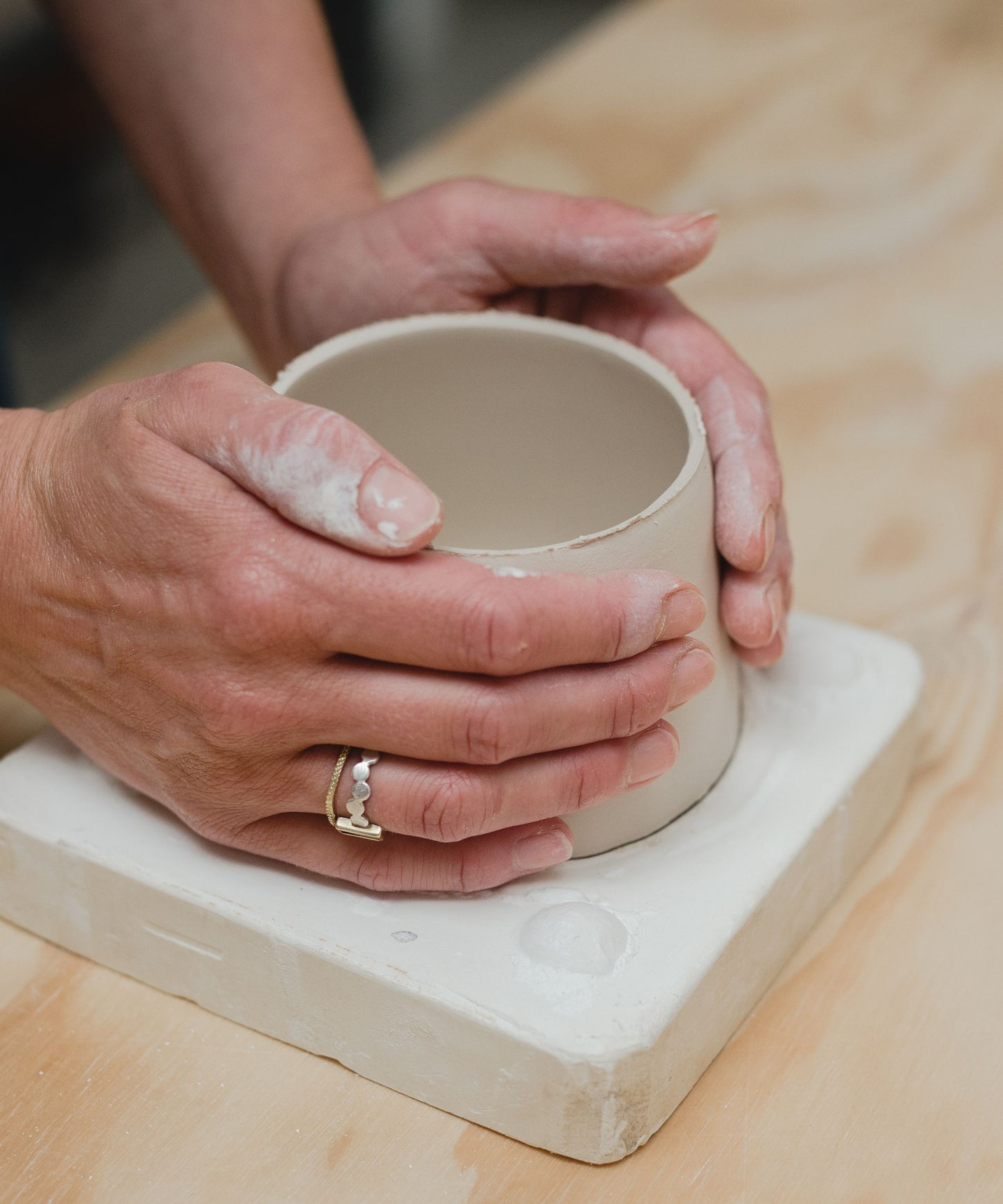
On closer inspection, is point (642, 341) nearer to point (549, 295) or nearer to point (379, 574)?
point (549, 295)

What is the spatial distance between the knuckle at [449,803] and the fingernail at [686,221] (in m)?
0.35

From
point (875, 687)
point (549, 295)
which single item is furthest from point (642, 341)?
point (875, 687)

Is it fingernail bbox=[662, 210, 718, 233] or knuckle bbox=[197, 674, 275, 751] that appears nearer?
knuckle bbox=[197, 674, 275, 751]

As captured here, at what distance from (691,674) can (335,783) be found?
18 centimetres

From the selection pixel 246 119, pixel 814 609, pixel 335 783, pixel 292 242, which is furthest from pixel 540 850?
pixel 246 119

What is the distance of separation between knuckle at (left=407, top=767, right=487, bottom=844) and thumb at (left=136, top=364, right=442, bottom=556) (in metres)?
0.11

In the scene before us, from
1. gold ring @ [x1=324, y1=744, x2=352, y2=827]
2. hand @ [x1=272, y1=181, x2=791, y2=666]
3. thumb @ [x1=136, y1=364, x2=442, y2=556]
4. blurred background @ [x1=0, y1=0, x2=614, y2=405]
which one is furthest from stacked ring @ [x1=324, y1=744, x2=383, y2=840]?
blurred background @ [x1=0, y1=0, x2=614, y2=405]

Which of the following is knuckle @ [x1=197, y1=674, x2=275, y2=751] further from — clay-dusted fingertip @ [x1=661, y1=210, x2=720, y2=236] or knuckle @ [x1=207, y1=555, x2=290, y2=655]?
clay-dusted fingertip @ [x1=661, y1=210, x2=720, y2=236]

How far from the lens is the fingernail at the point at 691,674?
2.03 feet

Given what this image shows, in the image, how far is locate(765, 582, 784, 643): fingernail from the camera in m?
0.70

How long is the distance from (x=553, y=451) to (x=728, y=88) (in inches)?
35.6

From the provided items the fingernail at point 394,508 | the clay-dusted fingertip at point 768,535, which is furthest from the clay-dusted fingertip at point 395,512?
the clay-dusted fingertip at point 768,535

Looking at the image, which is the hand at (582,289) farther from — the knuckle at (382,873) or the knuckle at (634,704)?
the knuckle at (382,873)

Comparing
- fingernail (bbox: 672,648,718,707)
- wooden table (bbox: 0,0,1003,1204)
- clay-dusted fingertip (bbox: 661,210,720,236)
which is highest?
clay-dusted fingertip (bbox: 661,210,720,236)
